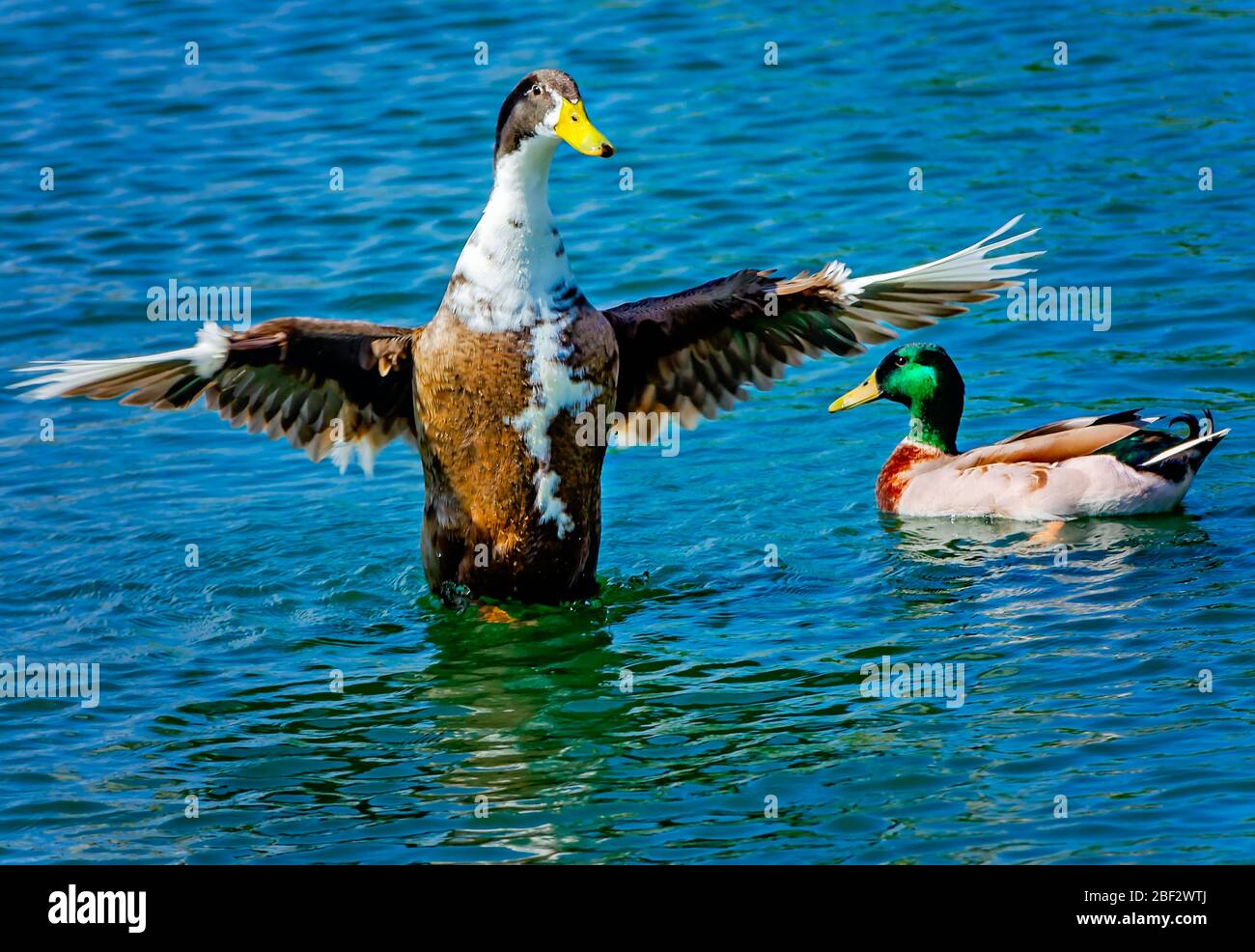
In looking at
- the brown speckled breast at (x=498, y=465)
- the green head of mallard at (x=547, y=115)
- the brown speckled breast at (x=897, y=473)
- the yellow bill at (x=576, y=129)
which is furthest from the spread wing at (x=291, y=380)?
the brown speckled breast at (x=897, y=473)

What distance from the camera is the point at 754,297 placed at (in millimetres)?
8648

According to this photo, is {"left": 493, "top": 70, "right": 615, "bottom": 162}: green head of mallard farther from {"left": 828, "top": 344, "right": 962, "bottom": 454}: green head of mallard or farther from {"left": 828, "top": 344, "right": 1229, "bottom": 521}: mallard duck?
{"left": 828, "top": 344, "right": 962, "bottom": 454}: green head of mallard

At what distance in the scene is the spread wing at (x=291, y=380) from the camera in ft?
26.6

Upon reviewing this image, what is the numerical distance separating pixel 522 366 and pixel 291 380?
1.16 metres

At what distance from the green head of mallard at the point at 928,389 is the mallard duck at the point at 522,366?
Result: 1460 mm

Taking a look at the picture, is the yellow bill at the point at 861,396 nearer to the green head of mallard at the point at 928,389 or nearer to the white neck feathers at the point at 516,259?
the green head of mallard at the point at 928,389

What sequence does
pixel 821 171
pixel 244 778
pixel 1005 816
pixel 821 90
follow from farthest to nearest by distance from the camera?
pixel 821 90, pixel 821 171, pixel 244 778, pixel 1005 816

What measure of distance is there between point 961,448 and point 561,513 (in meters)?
3.41

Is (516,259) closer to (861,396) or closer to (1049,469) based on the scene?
(1049,469)

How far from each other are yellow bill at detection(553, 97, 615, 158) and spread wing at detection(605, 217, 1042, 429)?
1.08 m

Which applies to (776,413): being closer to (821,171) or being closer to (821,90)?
(821,171)

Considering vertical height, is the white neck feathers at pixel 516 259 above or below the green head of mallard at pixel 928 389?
above

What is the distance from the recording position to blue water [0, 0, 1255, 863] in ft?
22.7

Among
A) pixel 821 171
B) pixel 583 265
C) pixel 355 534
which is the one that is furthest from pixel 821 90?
pixel 355 534
